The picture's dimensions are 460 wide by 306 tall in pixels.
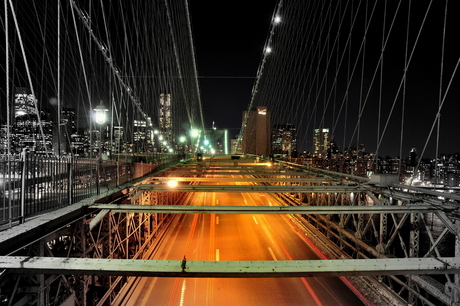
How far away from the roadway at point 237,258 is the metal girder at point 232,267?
913cm

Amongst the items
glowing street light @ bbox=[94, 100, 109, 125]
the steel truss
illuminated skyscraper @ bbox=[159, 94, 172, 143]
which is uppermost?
illuminated skyscraper @ bbox=[159, 94, 172, 143]

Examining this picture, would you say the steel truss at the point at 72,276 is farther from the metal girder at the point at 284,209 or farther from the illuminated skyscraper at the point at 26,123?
the illuminated skyscraper at the point at 26,123

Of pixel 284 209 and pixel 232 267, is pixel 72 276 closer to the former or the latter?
pixel 284 209

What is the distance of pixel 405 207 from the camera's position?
21.6 feet

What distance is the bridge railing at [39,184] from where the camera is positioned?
4.95 metres

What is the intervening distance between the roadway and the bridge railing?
6.27m

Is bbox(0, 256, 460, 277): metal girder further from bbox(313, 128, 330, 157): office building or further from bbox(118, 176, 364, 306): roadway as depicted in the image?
bbox(313, 128, 330, 157): office building

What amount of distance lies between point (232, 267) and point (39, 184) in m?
4.69

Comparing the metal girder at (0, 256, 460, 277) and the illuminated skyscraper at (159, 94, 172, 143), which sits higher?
the illuminated skyscraper at (159, 94, 172, 143)

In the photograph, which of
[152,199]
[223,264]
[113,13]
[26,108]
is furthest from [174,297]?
[113,13]

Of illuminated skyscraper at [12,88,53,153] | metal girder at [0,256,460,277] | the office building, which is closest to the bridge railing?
metal girder at [0,256,460,277]

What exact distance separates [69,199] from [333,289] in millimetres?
11518

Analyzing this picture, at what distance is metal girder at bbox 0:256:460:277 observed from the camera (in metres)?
3.04

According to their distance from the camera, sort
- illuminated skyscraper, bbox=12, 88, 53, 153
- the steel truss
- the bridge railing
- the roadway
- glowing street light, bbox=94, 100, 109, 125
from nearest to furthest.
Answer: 1. the steel truss
2. the bridge railing
3. illuminated skyscraper, bbox=12, 88, 53, 153
4. the roadway
5. glowing street light, bbox=94, 100, 109, 125
